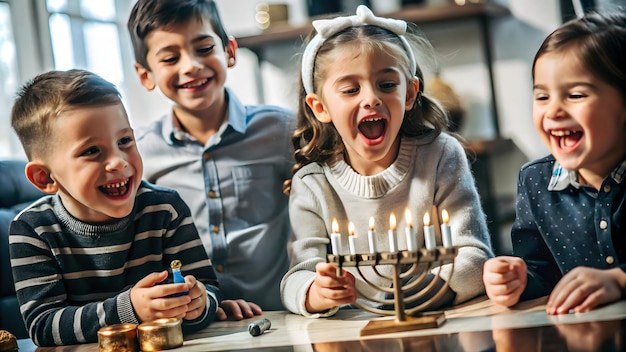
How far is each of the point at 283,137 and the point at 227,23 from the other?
7.95ft

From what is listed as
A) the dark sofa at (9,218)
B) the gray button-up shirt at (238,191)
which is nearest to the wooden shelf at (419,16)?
the dark sofa at (9,218)

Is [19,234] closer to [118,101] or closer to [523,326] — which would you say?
[118,101]

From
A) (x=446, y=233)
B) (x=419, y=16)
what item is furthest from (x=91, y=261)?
(x=419, y=16)

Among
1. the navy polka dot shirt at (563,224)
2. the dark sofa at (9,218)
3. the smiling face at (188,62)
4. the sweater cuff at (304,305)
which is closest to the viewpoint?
the navy polka dot shirt at (563,224)

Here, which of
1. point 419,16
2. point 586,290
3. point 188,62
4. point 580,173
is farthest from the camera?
point 419,16

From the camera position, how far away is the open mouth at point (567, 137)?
3.99 feet

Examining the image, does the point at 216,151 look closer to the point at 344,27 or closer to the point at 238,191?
the point at 238,191

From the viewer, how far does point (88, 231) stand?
1430 millimetres

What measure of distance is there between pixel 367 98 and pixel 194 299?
0.43 meters

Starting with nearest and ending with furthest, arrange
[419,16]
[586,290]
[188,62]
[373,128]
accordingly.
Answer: [586,290] < [373,128] < [188,62] < [419,16]

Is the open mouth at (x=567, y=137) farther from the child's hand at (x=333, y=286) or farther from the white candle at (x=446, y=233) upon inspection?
the child's hand at (x=333, y=286)

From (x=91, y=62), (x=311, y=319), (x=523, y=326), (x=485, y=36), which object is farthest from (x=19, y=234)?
(x=485, y=36)

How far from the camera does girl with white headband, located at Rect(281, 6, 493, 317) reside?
1379 mm

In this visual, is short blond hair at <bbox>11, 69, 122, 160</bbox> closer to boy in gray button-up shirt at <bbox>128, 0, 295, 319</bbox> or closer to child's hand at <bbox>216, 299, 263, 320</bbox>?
boy in gray button-up shirt at <bbox>128, 0, 295, 319</bbox>
